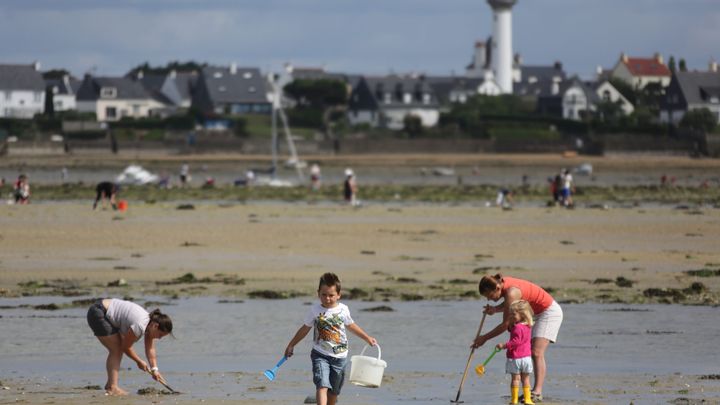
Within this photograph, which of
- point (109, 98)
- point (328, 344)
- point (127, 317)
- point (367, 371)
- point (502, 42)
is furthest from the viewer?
point (502, 42)

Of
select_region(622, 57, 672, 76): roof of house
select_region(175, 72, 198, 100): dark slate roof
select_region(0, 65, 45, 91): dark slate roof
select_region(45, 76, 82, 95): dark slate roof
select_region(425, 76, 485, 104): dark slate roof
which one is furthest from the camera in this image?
select_region(175, 72, 198, 100): dark slate roof

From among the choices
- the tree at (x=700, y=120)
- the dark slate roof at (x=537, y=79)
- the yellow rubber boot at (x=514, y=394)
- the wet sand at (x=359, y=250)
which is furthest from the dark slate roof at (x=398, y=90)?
the yellow rubber boot at (x=514, y=394)

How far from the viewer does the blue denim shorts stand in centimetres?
1236

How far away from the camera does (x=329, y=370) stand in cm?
1245

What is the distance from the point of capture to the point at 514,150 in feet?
353

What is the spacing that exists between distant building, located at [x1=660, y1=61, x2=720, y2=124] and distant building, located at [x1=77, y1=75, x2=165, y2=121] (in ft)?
159

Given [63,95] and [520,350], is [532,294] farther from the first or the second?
[63,95]

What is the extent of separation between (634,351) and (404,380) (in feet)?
11.3

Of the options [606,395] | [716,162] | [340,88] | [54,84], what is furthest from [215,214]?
[54,84]

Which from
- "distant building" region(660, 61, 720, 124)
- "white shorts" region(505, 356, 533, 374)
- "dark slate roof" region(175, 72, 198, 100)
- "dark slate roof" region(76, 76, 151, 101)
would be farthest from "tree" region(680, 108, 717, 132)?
"white shorts" region(505, 356, 533, 374)

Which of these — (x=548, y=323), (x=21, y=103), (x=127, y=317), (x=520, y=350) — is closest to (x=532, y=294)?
(x=548, y=323)

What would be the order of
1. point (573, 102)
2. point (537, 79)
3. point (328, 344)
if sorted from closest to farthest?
Result: point (328, 344) < point (573, 102) < point (537, 79)

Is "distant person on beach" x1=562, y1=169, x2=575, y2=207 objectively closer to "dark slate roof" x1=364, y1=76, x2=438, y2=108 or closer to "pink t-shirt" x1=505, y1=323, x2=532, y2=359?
"pink t-shirt" x1=505, y1=323, x2=532, y2=359

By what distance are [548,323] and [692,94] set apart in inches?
4058
